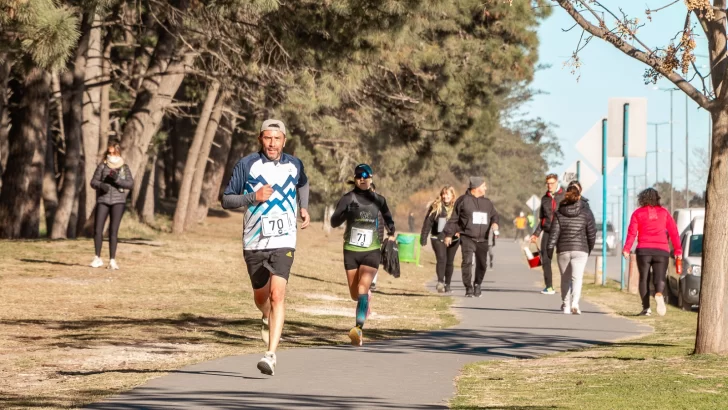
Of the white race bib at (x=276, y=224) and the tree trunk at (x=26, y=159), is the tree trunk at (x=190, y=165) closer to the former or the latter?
the tree trunk at (x=26, y=159)

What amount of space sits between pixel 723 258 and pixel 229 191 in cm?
423

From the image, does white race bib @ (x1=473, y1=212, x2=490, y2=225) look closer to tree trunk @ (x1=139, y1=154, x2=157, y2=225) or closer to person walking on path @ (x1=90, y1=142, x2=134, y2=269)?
person walking on path @ (x1=90, y1=142, x2=134, y2=269)

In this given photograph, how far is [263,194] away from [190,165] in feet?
94.8

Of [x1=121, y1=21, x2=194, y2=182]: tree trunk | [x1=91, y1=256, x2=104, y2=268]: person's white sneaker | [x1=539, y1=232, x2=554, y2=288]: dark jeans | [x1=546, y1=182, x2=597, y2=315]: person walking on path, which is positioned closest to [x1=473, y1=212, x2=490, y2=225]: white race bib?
[x1=539, y1=232, x2=554, y2=288]: dark jeans

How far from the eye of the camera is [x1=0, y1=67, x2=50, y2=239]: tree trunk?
1082 inches

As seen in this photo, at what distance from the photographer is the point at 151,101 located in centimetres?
2934

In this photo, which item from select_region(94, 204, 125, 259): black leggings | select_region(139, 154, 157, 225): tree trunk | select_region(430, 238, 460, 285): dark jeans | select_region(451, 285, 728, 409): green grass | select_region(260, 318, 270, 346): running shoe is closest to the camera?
select_region(451, 285, 728, 409): green grass

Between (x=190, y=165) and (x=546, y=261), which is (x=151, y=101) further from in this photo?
(x=546, y=261)

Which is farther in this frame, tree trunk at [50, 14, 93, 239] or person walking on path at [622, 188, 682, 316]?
tree trunk at [50, 14, 93, 239]

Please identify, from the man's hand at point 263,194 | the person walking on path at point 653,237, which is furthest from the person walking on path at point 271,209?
the person walking on path at point 653,237

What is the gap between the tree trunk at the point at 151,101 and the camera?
29.1 meters

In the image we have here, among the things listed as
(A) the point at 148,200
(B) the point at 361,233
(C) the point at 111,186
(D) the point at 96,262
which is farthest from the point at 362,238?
(A) the point at 148,200

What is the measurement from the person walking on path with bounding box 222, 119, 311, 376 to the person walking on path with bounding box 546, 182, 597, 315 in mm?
8314

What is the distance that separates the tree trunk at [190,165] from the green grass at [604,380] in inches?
995
